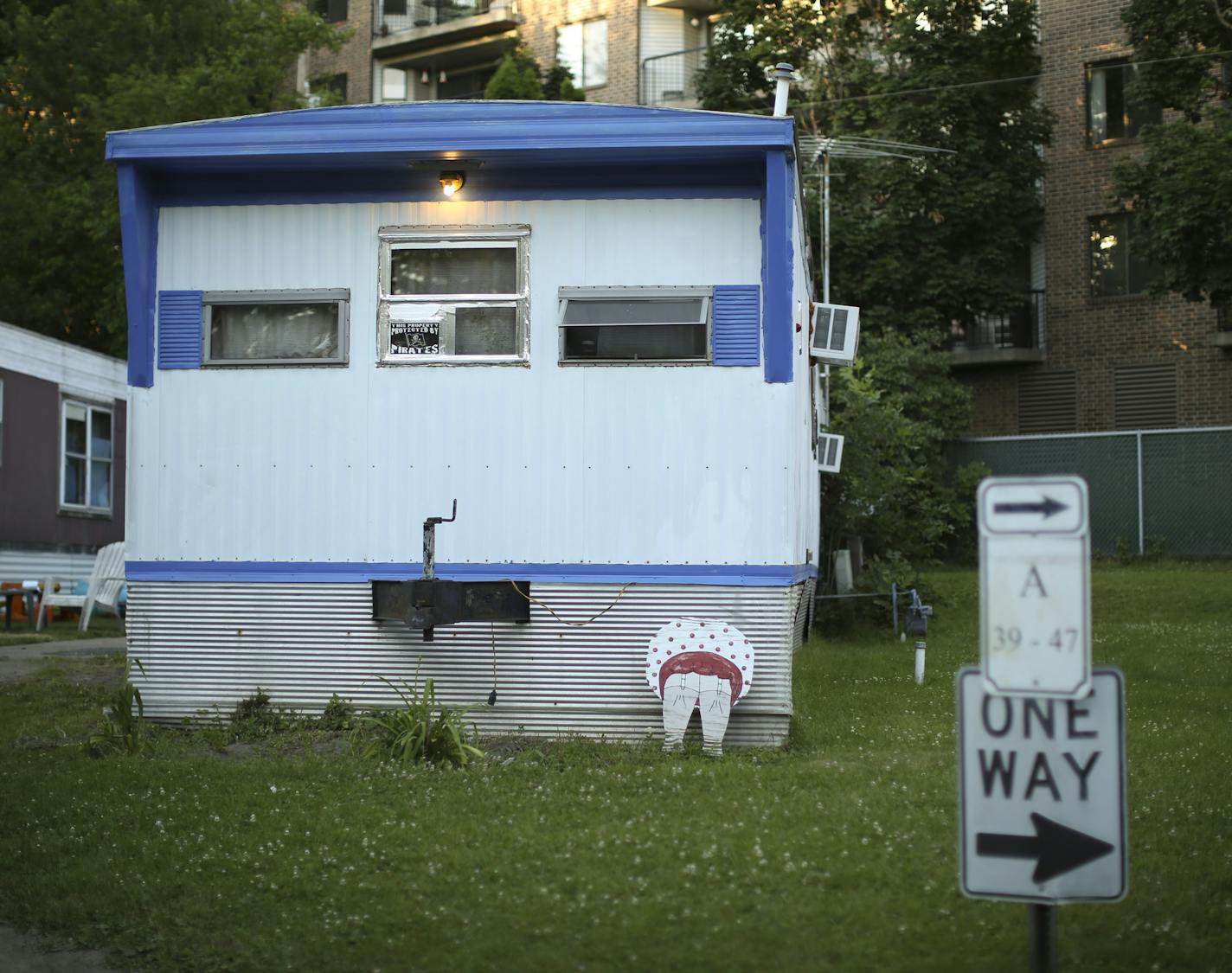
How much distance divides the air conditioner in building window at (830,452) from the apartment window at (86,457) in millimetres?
11736

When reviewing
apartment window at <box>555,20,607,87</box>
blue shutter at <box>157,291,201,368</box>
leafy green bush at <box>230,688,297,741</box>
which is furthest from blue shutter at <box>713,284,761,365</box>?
apartment window at <box>555,20,607,87</box>

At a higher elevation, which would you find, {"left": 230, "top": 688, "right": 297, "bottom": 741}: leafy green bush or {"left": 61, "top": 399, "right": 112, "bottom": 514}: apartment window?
{"left": 61, "top": 399, "right": 112, "bottom": 514}: apartment window

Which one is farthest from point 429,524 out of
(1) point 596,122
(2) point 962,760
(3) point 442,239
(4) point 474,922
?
(2) point 962,760

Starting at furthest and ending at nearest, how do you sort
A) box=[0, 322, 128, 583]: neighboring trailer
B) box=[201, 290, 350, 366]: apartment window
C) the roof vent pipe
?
box=[0, 322, 128, 583]: neighboring trailer, the roof vent pipe, box=[201, 290, 350, 366]: apartment window

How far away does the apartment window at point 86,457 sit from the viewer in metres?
23.2

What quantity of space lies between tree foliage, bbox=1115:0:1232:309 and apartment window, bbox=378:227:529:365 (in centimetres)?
904

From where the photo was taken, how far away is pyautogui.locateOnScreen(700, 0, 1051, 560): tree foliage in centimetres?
2880

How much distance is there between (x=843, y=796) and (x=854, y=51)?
2501 cm

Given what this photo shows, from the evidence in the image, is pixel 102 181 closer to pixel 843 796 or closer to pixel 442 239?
pixel 442 239

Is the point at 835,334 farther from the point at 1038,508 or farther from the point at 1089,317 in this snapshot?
the point at 1089,317

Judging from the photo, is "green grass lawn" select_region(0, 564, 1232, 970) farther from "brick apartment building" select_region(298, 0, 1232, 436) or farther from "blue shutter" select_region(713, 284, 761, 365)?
"brick apartment building" select_region(298, 0, 1232, 436)

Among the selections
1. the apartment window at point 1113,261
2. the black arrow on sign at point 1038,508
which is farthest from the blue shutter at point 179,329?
the apartment window at point 1113,261

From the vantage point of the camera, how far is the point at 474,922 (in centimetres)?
602

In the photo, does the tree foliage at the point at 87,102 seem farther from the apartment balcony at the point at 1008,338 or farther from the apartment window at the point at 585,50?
the apartment balcony at the point at 1008,338
